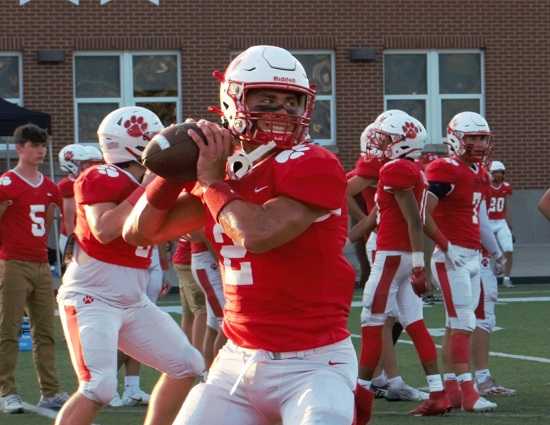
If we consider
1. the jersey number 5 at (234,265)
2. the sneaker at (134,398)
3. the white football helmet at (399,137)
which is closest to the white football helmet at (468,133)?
the white football helmet at (399,137)

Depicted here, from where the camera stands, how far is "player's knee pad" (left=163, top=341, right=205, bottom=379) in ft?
23.4

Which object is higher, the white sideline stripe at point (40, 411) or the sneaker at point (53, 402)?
the sneaker at point (53, 402)

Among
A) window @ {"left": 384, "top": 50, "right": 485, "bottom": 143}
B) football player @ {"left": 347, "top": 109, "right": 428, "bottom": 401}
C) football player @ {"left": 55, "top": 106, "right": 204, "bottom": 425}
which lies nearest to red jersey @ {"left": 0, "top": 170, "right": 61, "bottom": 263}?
football player @ {"left": 347, "top": 109, "right": 428, "bottom": 401}

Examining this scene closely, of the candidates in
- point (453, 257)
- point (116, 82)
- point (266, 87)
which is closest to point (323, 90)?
point (116, 82)

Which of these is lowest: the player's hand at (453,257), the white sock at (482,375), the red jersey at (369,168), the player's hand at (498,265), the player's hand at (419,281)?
the white sock at (482,375)

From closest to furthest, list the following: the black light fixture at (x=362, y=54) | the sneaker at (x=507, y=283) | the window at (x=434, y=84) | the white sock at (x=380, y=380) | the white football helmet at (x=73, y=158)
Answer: the white sock at (x=380, y=380) → the white football helmet at (x=73, y=158) → the sneaker at (x=507, y=283) → the black light fixture at (x=362, y=54) → the window at (x=434, y=84)

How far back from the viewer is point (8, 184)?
10.2m

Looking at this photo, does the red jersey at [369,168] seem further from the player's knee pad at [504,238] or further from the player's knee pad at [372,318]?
the player's knee pad at [504,238]

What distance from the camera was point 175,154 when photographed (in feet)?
15.8

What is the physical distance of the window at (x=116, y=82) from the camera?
25.3 m

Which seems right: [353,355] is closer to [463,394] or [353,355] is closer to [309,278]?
[309,278]

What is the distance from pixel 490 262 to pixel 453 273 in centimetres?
171

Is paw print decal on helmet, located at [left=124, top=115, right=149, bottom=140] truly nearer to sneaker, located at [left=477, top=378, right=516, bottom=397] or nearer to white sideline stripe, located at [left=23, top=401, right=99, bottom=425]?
white sideline stripe, located at [left=23, top=401, right=99, bottom=425]

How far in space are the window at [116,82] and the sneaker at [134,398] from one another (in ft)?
51.6
